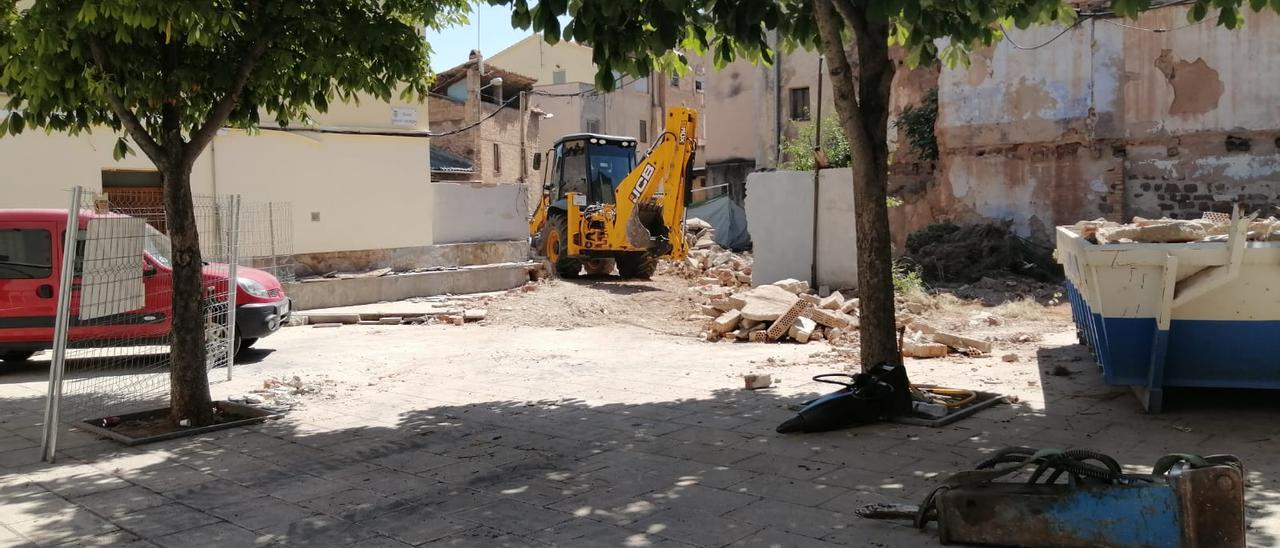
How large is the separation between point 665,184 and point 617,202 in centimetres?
104

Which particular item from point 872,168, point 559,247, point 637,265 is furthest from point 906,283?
point 559,247

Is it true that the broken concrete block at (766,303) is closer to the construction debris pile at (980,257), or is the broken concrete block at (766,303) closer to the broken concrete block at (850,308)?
the broken concrete block at (850,308)

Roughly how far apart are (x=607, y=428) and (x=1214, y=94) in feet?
46.2

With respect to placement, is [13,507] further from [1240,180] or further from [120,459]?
[1240,180]

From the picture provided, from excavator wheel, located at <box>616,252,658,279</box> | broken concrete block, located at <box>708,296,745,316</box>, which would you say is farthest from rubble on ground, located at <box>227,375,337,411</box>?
excavator wheel, located at <box>616,252,658,279</box>

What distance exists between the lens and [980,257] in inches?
648

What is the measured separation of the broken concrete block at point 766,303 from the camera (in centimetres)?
1139

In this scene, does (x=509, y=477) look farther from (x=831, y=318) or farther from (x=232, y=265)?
(x=831, y=318)

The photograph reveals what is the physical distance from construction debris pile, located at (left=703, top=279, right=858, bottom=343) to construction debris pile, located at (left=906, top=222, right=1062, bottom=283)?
4.40 meters

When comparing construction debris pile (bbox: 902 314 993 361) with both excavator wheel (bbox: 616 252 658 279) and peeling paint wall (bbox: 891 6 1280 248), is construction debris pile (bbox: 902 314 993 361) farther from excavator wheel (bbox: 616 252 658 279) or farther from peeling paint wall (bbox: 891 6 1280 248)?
excavator wheel (bbox: 616 252 658 279)

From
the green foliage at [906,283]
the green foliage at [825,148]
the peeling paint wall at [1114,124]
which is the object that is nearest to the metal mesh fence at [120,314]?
the green foliage at [906,283]

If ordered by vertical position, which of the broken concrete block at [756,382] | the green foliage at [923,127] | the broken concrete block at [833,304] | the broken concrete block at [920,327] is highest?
the green foliage at [923,127]

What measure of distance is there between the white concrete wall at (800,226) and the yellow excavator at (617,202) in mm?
2361

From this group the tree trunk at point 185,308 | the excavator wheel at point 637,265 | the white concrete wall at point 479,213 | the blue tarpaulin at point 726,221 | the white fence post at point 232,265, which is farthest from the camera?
the blue tarpaulin at point 726,221
